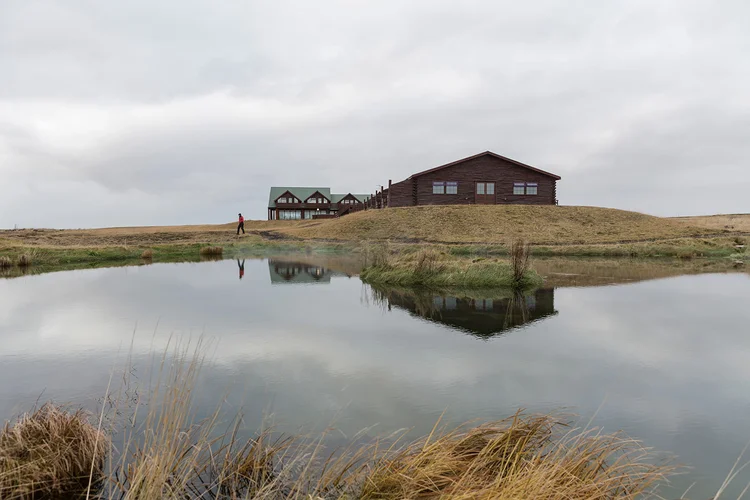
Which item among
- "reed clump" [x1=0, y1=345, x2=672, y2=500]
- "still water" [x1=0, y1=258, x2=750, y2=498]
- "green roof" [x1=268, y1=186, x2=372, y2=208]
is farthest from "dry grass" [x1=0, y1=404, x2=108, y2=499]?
"green roof" [x1=268, y1=186, x2=372, y2=208]

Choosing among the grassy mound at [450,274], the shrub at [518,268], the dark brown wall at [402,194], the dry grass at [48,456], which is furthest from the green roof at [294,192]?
the dry grass at [48,456]

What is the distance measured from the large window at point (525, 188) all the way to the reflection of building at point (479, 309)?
127 feet

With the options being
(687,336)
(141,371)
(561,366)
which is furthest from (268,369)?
(687,336)

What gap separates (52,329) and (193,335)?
4117mm

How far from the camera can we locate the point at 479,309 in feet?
44.2

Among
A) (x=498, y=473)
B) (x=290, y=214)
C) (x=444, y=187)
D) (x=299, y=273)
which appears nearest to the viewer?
(x=498, y=473)

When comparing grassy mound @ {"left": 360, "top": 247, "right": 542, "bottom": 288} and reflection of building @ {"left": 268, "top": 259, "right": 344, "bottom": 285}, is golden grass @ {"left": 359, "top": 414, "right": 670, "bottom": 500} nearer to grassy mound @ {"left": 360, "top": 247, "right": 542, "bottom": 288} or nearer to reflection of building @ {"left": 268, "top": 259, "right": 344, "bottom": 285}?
grassy mound @ {"left": 360, "top": 247, "right": 542, "bottom": 288}

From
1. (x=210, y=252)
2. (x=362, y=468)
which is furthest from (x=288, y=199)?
(x=362, y=468)

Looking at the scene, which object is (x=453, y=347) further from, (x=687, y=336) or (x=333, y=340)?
(x=687, y=336)

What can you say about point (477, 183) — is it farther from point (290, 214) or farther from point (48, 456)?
point (48, 456)

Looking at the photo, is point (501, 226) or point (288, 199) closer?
point (501, 226)

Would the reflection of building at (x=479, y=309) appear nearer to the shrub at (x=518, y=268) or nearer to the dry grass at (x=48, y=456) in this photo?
the shrub at (x=518, y=268)

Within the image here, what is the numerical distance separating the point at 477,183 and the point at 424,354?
46.1m

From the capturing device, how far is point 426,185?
52.8 meters
